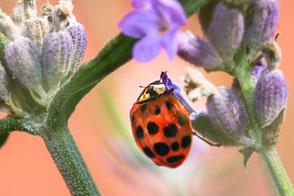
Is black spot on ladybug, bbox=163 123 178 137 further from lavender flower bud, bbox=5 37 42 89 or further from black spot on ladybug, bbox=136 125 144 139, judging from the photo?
lavender flower bud, bbox=5 37 42 89

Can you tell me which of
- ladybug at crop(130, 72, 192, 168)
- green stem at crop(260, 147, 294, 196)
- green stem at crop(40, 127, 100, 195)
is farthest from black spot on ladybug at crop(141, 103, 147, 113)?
green stem at crop(260, 147, 294, 196)

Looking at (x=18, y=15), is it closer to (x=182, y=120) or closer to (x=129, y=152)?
(x=182, y=120)

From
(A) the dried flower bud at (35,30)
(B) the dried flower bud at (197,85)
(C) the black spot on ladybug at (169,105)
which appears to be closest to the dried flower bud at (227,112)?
(B) the dried flower bud at (197,85)

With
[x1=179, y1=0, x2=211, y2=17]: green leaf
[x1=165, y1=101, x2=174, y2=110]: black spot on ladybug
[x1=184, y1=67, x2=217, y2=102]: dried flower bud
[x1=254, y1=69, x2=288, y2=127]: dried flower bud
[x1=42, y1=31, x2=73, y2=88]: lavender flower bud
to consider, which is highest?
[x1=42, y1=31, x2=73, y2=88]: lavender flower bud

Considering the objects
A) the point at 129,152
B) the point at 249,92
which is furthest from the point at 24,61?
the point at 129,152

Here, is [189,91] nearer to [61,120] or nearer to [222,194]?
[61,120]

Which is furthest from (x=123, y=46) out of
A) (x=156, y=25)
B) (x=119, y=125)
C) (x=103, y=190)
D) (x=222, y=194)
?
(x=103, y=190)
